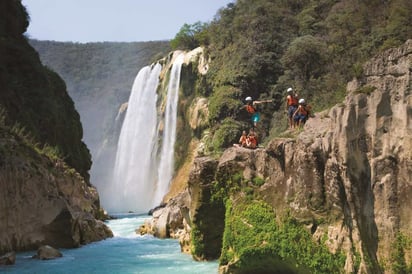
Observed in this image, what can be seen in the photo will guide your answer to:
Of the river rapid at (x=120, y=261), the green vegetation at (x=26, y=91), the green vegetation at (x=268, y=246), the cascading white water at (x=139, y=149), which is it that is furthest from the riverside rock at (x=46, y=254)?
the cascading white water at (x=139, y=149)

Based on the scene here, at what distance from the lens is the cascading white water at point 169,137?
41.8m

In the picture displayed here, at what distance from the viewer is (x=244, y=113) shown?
36094 millimetres

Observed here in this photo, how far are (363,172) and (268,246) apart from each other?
7.71ft

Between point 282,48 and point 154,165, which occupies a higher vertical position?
point 282,48

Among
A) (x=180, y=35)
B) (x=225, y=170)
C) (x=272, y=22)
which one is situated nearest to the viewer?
(x=225, y=170)

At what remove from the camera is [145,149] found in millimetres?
47250

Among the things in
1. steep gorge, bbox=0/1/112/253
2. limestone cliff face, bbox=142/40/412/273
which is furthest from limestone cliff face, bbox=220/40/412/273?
steep gorge, bbox=0/1/112/253

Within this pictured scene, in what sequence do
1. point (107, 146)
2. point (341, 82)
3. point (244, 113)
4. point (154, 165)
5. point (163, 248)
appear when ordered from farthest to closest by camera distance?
point (107, 146) → point (154, 165) → point (244, 113) → point (341, 82) → point (163, 248)

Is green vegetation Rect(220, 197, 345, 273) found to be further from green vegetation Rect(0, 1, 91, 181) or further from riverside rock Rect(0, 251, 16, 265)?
green vegetation Rect(0, 1, 91, 181)

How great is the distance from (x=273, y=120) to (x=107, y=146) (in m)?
34.9

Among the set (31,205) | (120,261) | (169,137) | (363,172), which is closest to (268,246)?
(363,172)

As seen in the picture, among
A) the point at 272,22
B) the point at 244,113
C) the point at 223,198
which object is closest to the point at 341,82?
the point at 244,113

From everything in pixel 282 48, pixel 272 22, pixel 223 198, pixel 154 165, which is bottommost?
pixel 223 198

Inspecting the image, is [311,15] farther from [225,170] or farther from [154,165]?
[225,170]
